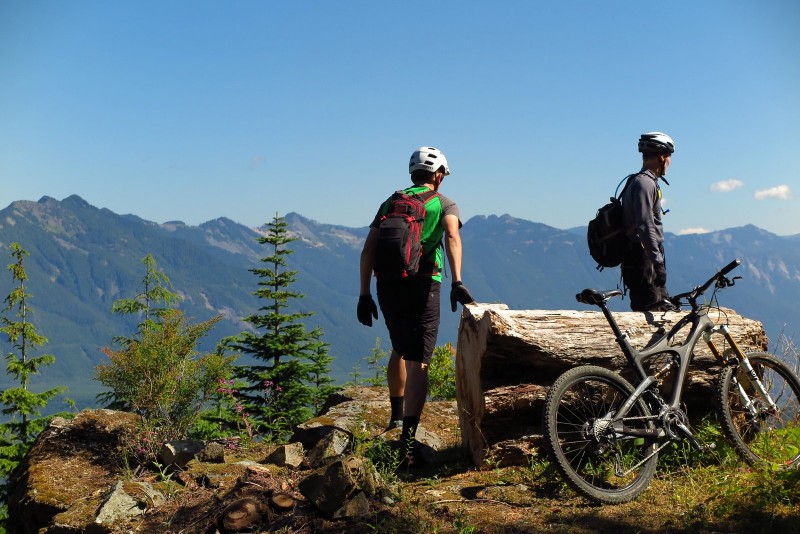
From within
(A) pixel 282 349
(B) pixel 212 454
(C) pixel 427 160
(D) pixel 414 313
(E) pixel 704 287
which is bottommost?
(A) pixel 282 349

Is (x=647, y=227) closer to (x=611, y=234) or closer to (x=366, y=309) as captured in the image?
(x=611, y=234)

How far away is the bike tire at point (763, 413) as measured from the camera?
6.39 metres

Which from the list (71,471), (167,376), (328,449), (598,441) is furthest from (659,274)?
(71,471)

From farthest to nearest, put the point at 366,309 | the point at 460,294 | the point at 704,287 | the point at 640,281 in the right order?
the point at 640,281
the point at 366,309
the point at 460,294
the point at 704,287

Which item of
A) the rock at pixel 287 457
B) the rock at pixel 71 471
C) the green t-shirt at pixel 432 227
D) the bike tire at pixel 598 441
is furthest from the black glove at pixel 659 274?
the rock at pixel 71 471

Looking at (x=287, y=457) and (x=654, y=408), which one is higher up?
(x=654, y=408)

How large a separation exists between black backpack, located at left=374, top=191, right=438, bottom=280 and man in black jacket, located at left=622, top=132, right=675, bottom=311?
2.31m

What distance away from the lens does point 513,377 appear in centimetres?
694

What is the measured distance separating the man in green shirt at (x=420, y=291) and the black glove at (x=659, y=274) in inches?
78.8

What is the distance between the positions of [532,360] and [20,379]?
19.9m

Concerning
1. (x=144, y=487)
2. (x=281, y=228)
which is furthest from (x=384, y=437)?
(x=281, y=228)

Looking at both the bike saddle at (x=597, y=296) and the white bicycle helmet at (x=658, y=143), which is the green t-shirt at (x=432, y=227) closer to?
the bike saddle at (x=597, y=296)

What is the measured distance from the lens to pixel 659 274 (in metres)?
7.55

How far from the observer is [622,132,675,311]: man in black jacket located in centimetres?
741
